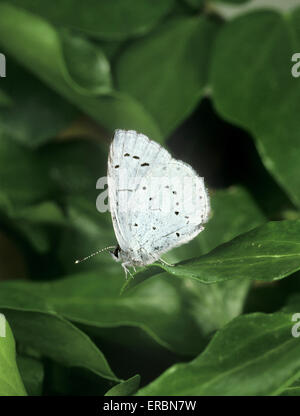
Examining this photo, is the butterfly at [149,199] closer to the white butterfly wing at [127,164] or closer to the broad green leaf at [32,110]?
the white butterfly wing at [127,164]

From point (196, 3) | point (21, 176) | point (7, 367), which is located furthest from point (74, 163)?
point (7, 367)

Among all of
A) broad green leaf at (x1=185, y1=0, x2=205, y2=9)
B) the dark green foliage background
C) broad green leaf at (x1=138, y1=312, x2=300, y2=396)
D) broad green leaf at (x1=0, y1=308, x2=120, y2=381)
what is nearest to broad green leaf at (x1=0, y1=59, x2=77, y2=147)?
the dark green foliage background

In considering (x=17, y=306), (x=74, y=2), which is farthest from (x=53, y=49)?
(x=17, y=306)

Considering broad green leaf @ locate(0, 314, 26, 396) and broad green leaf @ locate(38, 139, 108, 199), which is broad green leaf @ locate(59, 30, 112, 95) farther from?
broad green leaf @ locate(0, 314, 26, 396)

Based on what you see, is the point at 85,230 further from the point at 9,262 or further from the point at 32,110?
the point at 9,262

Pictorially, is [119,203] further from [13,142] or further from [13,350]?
[13,142]

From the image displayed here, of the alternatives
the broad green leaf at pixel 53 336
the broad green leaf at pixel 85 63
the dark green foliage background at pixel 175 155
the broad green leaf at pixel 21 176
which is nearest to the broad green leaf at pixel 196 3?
the dark green foliage background at pixel 175 155
